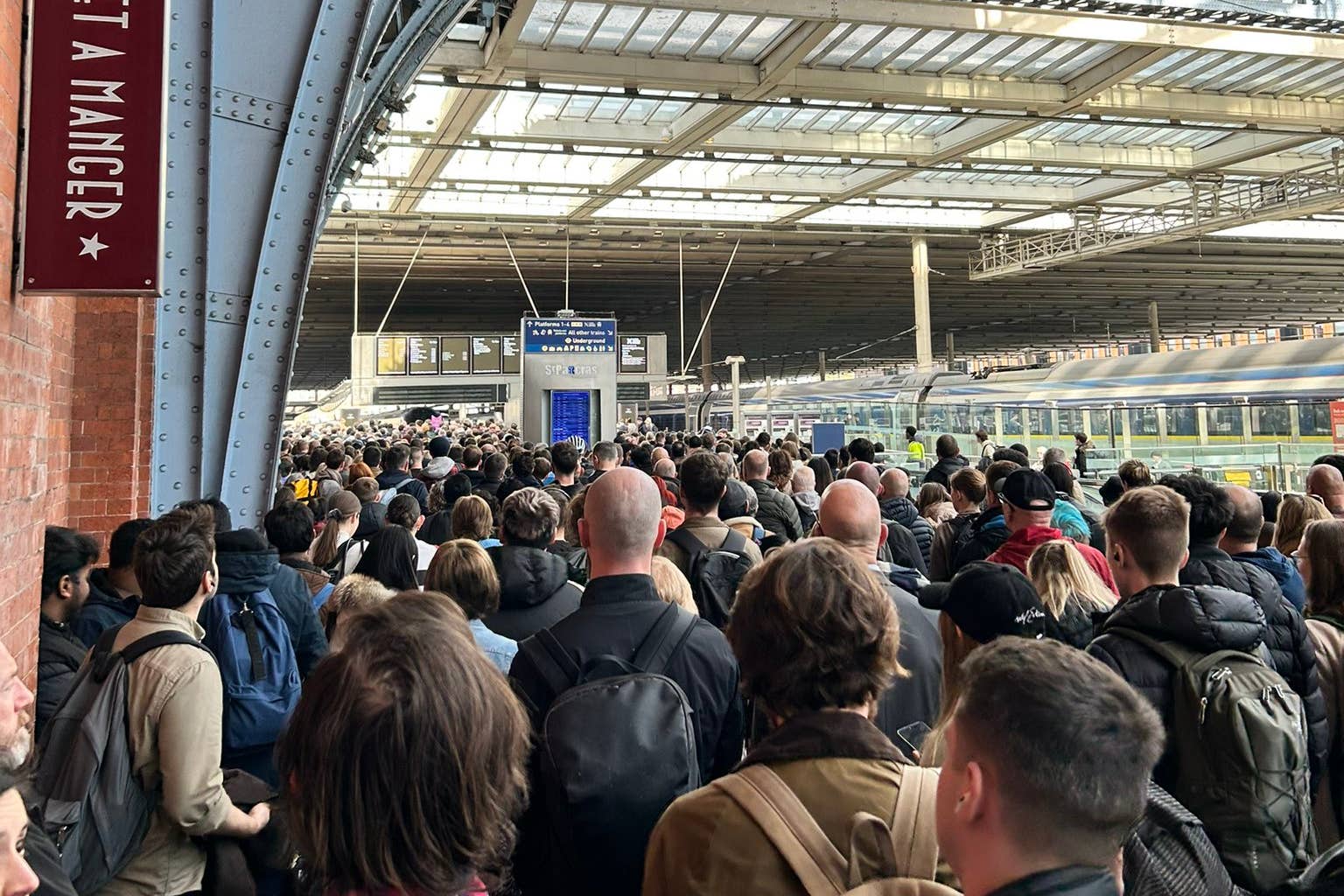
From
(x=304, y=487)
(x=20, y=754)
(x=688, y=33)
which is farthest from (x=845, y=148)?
(x=20, y=754)

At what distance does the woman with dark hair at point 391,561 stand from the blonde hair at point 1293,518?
14.2 feet

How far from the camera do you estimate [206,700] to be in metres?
2.37

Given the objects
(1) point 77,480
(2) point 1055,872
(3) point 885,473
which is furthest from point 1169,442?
(2) point 1055,872

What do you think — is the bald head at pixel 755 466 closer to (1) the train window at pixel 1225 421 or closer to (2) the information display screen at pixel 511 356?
(1) the train window at pixel 1225 421

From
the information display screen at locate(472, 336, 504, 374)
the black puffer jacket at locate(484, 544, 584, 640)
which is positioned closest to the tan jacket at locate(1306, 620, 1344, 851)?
the black puffer jacket at locate(484, 544, 584, 640)

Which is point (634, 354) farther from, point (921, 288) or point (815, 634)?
point (815, 634)

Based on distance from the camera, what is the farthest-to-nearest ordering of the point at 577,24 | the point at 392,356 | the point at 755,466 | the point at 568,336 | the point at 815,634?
1. the point at 392,356
2. the point at 568,336
3. the point at 577,24
4. the point at 755,466
5. the point at 815,634

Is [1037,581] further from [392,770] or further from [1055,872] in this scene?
[392,770]

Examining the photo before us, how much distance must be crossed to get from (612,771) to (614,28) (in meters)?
11.0

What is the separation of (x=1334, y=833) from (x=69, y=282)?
4494 millimetres

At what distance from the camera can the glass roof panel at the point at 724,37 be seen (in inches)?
445

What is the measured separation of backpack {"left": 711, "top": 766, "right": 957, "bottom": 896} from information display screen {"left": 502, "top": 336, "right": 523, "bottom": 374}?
20.8m

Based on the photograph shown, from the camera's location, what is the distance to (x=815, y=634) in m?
1.88

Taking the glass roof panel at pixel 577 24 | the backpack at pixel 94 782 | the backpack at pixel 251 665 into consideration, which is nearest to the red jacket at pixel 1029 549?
the backpack at pixel 251 665
